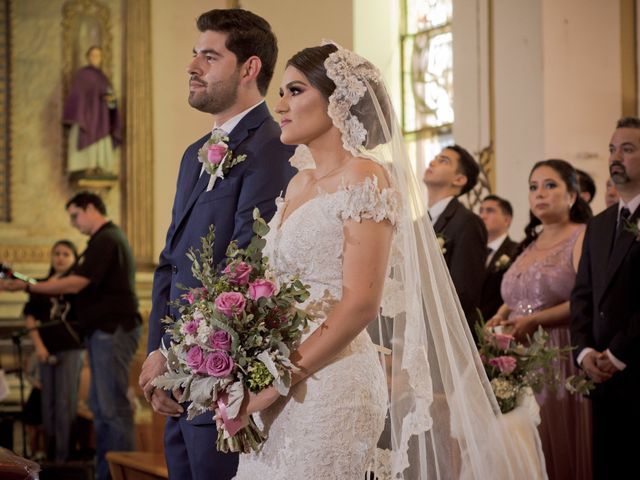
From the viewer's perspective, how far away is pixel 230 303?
2.83 m

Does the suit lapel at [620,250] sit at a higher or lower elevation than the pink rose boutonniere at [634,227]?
lower

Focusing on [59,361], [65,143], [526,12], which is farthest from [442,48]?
[59,361]

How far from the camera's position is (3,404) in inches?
400

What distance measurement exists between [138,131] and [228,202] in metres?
7.87

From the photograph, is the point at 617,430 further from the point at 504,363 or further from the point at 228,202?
the point at 228,202

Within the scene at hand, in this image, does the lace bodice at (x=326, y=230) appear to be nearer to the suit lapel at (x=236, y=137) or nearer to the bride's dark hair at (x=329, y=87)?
the bride's dark hair at (x=329, y=87)

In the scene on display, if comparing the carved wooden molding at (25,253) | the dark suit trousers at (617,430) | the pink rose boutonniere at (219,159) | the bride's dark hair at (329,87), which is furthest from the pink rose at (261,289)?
the carved wooden molding at (25,253)

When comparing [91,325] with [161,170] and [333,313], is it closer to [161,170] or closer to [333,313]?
[161,170]

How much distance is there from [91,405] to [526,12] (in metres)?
4.69

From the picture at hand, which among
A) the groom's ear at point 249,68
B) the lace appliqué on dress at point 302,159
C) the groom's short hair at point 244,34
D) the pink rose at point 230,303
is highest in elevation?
the groom's short hair at point 244,34

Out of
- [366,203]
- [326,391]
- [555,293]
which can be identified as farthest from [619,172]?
[326,391]

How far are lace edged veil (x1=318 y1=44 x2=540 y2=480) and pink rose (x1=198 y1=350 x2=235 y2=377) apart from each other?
0.62m

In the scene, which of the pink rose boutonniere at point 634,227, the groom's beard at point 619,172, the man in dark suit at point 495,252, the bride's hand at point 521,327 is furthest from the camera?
the man in dark suit at point 495,252

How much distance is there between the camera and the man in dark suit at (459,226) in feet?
17.6
